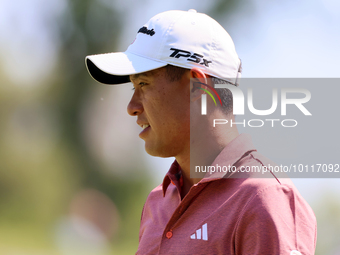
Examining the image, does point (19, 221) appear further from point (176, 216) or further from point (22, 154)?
point (176, 216)

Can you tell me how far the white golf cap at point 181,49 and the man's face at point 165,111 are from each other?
0.06m

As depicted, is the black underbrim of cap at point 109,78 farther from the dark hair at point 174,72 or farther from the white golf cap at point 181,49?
the dark hair at point 174,72

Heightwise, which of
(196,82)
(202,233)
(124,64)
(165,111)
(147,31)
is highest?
(147,31)

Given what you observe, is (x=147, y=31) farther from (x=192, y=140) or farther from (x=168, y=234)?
(x=168, y=234)

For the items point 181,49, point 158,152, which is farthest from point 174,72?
point 158,152

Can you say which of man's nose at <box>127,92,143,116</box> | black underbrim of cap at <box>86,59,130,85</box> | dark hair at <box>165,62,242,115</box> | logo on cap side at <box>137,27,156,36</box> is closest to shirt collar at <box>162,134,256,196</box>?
dark hair at <box>165,62,242,115</box>

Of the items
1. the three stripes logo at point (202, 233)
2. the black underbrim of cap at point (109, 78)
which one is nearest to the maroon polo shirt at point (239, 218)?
the three stripes logo at point (202, 233)

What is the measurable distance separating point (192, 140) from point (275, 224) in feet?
1.79

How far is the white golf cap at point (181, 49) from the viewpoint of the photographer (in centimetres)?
159

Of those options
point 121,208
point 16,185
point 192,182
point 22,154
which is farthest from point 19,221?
point 192,182

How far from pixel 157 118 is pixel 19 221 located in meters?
6.77

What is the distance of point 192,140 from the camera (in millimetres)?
1610

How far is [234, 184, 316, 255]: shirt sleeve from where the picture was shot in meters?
1.17

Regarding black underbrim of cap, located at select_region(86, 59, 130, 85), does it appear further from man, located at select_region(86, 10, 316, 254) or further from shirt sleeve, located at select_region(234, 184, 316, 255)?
shirt sleeve, located at select_region(234, 184, 316, 255)
